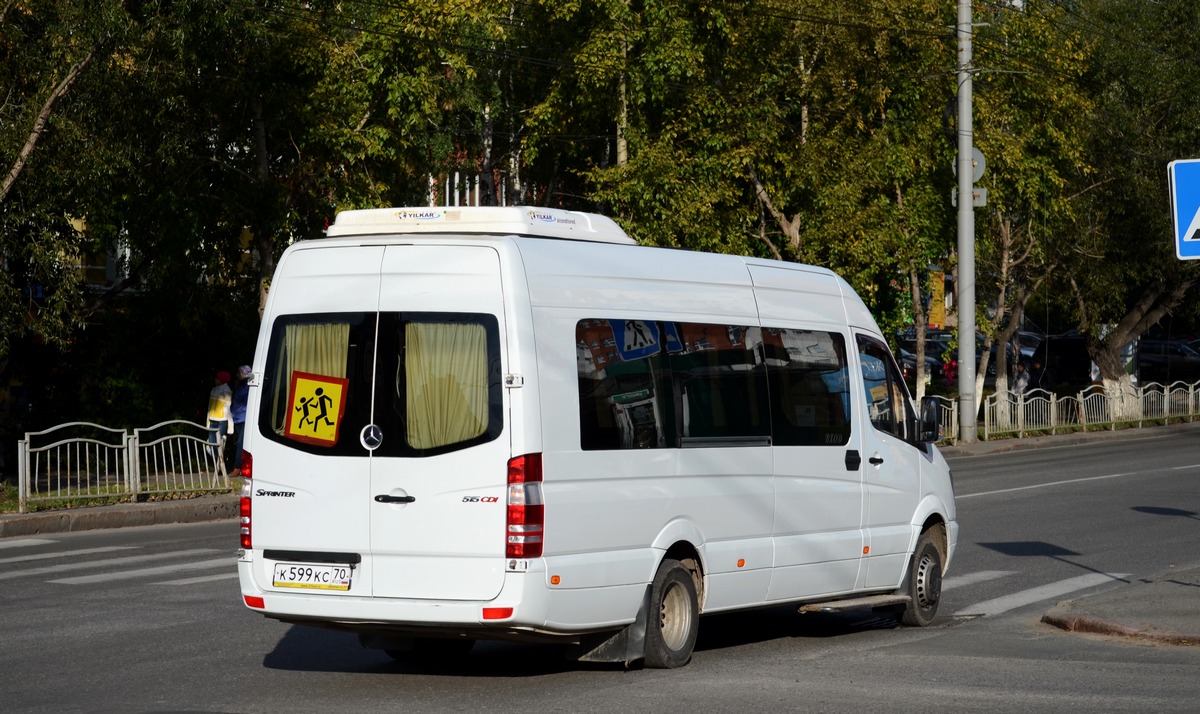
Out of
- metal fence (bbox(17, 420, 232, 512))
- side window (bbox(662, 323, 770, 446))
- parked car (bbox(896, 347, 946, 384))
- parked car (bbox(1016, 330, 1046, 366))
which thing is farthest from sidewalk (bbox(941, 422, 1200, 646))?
parked car (bbox(1016, 330, 1046, 366))

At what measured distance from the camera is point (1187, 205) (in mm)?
11297

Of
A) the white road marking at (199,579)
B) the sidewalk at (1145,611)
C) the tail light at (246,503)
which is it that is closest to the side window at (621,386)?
the tail light at (246,503)

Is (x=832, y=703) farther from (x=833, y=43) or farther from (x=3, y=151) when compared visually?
(x=833, y=43)

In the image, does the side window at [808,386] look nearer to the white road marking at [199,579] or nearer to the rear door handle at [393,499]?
the rear door handle at [393,499]

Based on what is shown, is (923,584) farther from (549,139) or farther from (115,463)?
(549,139)

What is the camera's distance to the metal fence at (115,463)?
19391 millimetres

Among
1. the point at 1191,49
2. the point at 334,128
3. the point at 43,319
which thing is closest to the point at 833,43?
the point at 334,128

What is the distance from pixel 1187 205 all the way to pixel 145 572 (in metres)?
9.29

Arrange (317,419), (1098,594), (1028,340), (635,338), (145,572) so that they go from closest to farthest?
(317,419) < (635,338) < (1098,594) < (145,572) < (1028,340)

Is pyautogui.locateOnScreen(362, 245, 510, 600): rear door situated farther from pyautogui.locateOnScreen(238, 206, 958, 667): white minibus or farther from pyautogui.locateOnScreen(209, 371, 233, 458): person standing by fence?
pyautogui.locateOnScreen(209, 371, 233, 458): person standing by fence

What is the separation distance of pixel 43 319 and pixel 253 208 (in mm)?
5647

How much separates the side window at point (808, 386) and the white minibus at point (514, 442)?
45mm

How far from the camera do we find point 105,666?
9.10 m

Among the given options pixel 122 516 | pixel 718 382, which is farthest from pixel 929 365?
pixel 718 382
